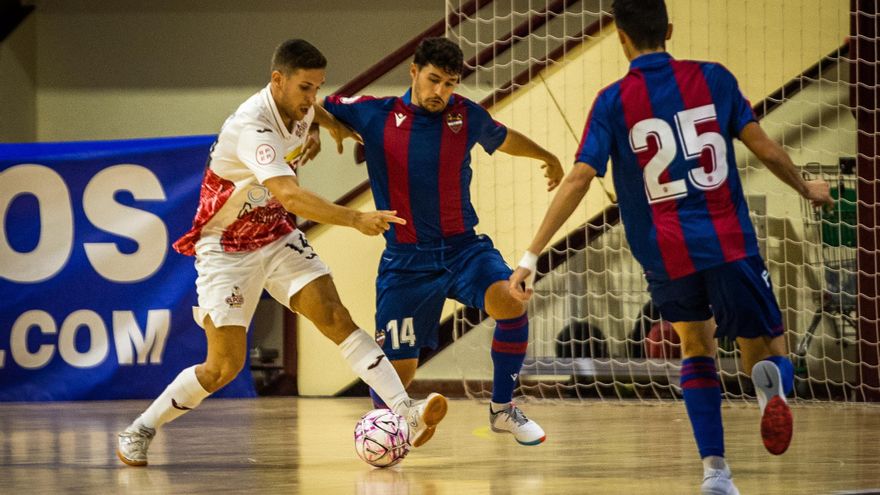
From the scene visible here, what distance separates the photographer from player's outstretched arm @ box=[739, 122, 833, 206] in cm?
358

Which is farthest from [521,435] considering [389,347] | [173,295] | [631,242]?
[173,295]

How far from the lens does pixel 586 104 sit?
8.77 m

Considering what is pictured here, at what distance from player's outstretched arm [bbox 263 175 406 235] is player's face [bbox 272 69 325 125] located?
0.37 meters

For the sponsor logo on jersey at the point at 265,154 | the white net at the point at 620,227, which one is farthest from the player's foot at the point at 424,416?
the white net at the point at 620,227

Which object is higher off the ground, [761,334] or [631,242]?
[631,242]

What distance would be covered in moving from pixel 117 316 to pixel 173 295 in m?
0.42

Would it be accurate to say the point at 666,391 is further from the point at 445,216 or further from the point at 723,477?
the point at 723,477

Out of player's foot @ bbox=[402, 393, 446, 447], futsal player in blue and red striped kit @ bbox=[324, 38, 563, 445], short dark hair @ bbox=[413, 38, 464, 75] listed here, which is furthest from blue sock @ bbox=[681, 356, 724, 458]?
short dark hair @ bbox=[413, 38, 464, 75]

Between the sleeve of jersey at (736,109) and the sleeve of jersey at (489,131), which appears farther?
the sleeve of jersey at (489,131)

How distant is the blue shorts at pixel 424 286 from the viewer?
17.1 feet

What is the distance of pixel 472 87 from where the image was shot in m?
9.75

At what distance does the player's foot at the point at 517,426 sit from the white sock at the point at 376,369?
74cm

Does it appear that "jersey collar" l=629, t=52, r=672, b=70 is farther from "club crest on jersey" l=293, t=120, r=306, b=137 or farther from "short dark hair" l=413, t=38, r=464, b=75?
"club crest on jersey" l=293, t=120, r=306, b=137

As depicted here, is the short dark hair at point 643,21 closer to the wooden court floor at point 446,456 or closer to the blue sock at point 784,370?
the blue sock at point 784,370
